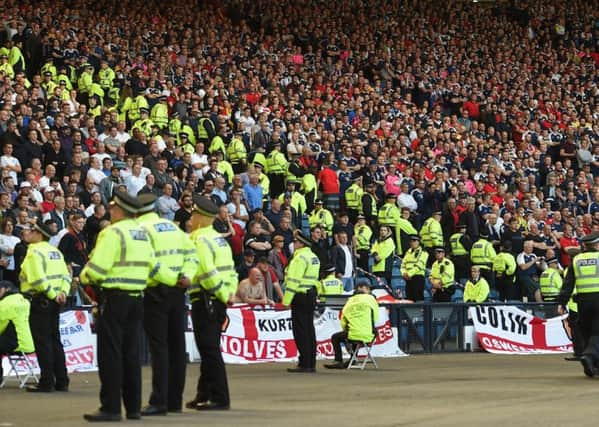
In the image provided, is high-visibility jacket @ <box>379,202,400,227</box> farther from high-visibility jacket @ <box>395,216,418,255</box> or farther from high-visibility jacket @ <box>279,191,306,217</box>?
high-visibility jacket @ <box>279,191,306,217</box>

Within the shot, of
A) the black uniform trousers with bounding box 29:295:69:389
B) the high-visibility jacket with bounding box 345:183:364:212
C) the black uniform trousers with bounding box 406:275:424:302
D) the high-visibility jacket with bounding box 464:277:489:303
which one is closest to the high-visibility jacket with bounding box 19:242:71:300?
the black uniform trousers with bounding box 29:295:69:389

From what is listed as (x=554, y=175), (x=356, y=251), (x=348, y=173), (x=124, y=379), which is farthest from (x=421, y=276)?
(x=124, y=379)

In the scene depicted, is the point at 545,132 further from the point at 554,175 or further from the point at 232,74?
the point at 232,74

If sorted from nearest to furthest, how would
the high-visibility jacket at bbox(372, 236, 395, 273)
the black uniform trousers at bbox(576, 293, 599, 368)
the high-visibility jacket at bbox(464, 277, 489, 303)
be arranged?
the black uniform trousers at bbox(576, 293, 599, 368)
the high-visibility jacket at bbox(464, 277, 489, 303)
the high-visibility jacket at bbox(372, 236, 395, 273)

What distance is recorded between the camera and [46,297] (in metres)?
16.4

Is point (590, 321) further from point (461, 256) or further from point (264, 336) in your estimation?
point (461, 256)

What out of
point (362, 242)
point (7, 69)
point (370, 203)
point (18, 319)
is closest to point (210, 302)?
point (18, 319)

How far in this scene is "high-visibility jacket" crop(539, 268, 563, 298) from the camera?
93.9 ft

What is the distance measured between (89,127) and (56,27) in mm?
5813

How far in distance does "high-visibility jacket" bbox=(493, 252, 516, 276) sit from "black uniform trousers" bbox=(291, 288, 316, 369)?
1040 centimetres

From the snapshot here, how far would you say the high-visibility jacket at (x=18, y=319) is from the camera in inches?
675

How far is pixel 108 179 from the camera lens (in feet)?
85.1

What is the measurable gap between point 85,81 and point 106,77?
480mm

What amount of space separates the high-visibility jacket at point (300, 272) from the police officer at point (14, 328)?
448 cm
